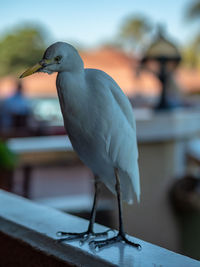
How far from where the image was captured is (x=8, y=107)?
206 inches

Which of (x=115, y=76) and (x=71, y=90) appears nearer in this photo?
(x=71, y=90)

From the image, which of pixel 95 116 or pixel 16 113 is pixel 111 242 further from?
pixel 16 113

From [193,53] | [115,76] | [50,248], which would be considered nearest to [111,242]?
[50,248]

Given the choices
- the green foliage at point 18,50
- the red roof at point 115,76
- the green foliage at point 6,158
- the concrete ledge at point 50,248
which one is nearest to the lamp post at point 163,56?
the green foliage at point 6,158

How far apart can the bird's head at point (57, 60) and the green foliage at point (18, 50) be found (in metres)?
24.0

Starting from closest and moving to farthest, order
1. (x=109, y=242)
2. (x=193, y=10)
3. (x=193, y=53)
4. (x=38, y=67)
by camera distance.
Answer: (x=38, y=67) → (x=109, y=242) → (x=193, y=10) → (x=193, y=53)

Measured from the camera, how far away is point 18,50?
24703 mm

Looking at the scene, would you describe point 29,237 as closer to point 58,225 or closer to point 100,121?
point 58,225

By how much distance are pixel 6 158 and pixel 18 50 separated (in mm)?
23443

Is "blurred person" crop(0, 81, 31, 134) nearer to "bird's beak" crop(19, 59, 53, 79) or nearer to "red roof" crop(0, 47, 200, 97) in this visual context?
"bird's beak" crop(19, 59, 53, 79)

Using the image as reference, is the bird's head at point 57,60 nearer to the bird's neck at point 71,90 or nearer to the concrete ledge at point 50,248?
the bird's neck at point 71,90

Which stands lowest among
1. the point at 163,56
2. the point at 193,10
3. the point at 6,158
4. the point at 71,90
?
the point at 6,158

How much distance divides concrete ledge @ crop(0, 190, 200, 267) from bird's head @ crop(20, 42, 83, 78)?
0.49 m

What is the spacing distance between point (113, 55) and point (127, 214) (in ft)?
37.4
